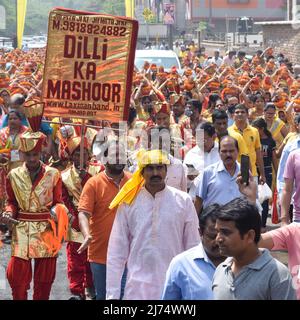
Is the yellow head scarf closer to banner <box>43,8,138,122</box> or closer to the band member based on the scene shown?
banner <box>43,8,138,122</box>

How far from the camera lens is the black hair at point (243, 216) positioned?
503 centimetres

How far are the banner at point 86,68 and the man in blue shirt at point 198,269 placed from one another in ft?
11.9

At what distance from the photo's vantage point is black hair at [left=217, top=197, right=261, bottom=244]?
503 cm

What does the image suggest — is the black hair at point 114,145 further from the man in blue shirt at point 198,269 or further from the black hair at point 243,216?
the black hair at point 243,216

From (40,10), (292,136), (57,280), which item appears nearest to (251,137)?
(292,136)

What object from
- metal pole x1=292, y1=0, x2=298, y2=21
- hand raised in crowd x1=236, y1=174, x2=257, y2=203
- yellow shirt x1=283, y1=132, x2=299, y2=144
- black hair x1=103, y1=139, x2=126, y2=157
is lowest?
hand raised in crowd x1=236, y1=174, x2=257, y2=203

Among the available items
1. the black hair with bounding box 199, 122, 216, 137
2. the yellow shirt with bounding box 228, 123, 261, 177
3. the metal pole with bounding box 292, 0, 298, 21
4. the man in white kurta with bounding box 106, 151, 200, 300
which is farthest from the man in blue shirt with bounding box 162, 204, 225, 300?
the metal pole with bounding box 292, 0, 298, 21

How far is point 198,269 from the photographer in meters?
5.57

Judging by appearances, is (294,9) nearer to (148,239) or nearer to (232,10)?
(232,10)

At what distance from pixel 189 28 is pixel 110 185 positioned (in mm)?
90221

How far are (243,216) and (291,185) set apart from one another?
3648 mm

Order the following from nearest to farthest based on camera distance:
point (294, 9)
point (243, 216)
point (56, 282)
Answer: point (243, 216)
point (56, 282)
point (294, 9)

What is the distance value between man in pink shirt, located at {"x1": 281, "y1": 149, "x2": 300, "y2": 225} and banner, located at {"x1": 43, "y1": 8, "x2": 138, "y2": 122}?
142cm
